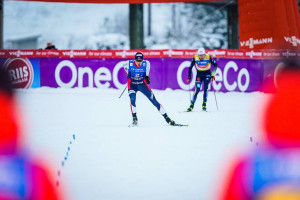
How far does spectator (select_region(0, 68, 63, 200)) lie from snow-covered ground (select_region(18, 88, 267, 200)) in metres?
0.28

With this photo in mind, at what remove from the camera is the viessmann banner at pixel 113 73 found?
1883cm

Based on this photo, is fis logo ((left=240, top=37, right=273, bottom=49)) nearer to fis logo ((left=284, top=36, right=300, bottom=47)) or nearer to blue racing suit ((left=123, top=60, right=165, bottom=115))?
fis logo ((left=284, top=36, right=300, bottom=47))

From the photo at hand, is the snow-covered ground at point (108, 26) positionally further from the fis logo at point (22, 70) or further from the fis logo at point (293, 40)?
the fis logo at point (22, 70)

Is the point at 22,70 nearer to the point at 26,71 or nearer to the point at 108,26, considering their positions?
the point at 26,71

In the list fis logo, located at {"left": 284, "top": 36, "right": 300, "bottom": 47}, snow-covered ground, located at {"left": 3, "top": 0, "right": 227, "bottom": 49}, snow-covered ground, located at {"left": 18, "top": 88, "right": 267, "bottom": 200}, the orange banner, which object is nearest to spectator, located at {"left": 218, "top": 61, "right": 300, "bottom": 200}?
snow-covered ground, located at {"left": 18, "top": 88, "right": 267, "bottom": 200}

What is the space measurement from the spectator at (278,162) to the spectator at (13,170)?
2040mm

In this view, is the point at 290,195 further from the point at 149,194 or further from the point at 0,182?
the point at 0,182

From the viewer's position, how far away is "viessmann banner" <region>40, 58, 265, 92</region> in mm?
18828

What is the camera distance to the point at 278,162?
523 cm

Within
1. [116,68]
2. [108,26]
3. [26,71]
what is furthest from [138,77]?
[108,26]

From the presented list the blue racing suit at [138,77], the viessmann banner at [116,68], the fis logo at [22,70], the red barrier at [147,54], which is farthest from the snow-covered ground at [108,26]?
the blue racing suit at [138,77]

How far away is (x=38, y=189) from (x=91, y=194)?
596 millimetres

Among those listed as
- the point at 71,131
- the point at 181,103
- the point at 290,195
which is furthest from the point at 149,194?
the point at 181,103

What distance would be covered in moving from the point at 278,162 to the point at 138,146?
2.67 metres
